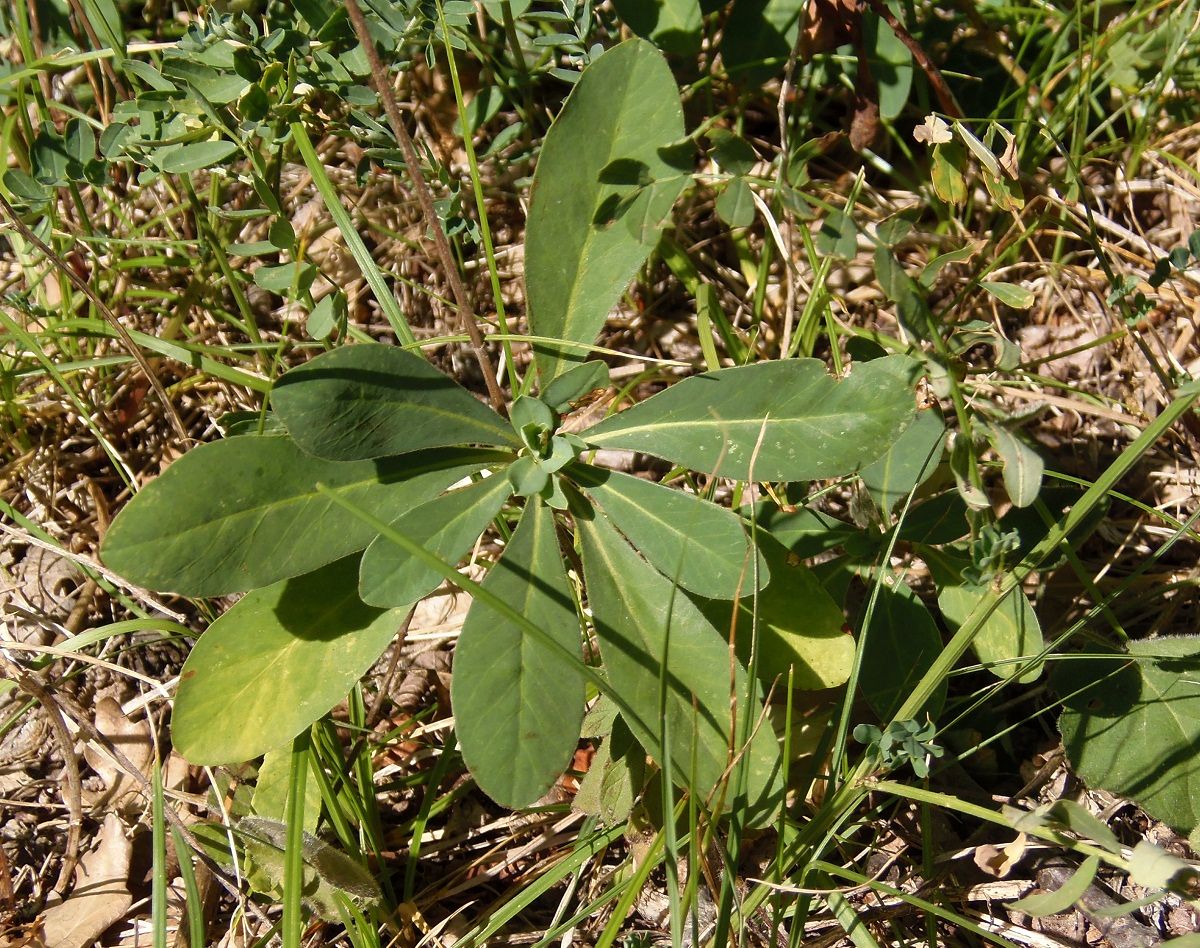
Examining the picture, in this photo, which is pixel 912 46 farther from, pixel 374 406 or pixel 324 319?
pixel 374 406

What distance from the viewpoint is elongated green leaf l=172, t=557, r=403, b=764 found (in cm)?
197

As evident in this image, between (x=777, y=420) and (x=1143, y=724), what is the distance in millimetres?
1118

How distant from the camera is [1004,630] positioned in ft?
6.89

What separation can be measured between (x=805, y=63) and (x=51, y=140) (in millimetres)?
2017

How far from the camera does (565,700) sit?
179 centimetres

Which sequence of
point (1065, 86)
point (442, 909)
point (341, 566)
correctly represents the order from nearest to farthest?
point (341, 566) → point (442, 909) → point (1065, 86)

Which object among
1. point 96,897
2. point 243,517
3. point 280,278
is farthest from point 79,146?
point 96,897

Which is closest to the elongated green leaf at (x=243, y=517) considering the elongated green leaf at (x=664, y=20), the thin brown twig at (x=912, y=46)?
the elongated green leaf at (x=664, y=20)

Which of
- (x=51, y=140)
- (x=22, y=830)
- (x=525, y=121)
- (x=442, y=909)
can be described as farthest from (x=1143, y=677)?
(x=51, y=140)

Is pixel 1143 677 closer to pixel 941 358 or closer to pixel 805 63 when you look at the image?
pixel 941 358

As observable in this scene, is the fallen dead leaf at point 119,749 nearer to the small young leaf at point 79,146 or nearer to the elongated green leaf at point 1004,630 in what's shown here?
the small young leaf at point 79,146

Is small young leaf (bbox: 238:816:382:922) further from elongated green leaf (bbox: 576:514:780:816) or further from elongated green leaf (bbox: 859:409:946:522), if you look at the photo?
elongated green leaf (bbox: 859:409:946:522)

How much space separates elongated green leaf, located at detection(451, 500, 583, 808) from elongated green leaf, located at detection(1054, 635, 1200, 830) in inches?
45.2

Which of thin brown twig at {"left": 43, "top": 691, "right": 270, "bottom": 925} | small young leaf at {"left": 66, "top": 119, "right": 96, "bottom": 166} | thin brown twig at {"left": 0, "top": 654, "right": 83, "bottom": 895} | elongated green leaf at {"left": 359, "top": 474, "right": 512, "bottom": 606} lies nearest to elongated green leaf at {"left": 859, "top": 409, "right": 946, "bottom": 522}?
elongated green leaf at {"left": 359, "top": 474, "right": 512, "bottom": 606}
